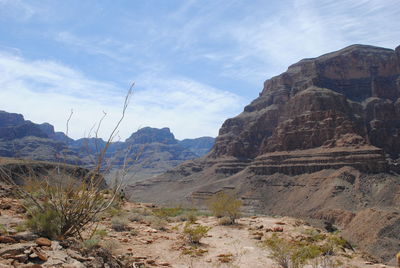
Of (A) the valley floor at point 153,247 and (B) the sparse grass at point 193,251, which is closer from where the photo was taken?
(A) the valley floor at point 153,247

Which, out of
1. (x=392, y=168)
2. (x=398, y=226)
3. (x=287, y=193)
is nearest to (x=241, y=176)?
(x=287, y=193)

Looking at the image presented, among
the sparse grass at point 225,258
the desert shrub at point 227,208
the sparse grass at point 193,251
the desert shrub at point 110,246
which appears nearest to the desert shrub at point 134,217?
the desert shrub at point 227,208

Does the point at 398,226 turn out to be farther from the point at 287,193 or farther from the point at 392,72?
the point at 392,72

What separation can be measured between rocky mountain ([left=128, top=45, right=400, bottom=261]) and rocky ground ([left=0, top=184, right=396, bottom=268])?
70.8 feet

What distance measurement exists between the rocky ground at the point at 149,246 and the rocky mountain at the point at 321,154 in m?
21.6

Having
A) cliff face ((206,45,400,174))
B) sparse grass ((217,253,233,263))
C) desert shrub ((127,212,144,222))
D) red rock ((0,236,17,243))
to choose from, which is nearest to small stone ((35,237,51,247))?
red rock ((0,236,17,243))

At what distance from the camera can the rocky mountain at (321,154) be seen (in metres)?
61.8

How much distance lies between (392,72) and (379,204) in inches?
3131

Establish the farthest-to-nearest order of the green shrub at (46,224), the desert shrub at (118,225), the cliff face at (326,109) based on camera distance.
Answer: the cliff face at (326,109) < the desert shrub at (118,225) < the green shrub at (46,224)

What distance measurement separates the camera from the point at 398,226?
34188 millimetres

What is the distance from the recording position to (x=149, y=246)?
33.5 feet

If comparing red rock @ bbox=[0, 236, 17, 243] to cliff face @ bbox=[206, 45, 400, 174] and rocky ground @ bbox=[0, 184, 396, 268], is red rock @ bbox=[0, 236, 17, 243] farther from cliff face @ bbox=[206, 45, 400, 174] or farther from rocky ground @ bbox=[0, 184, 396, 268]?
cliff face @ bbox=[206, 45, 400, 174]

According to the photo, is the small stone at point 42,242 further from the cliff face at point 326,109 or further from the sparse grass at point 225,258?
the cliff face at point 326,109

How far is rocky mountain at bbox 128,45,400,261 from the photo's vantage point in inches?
Result: 2432
